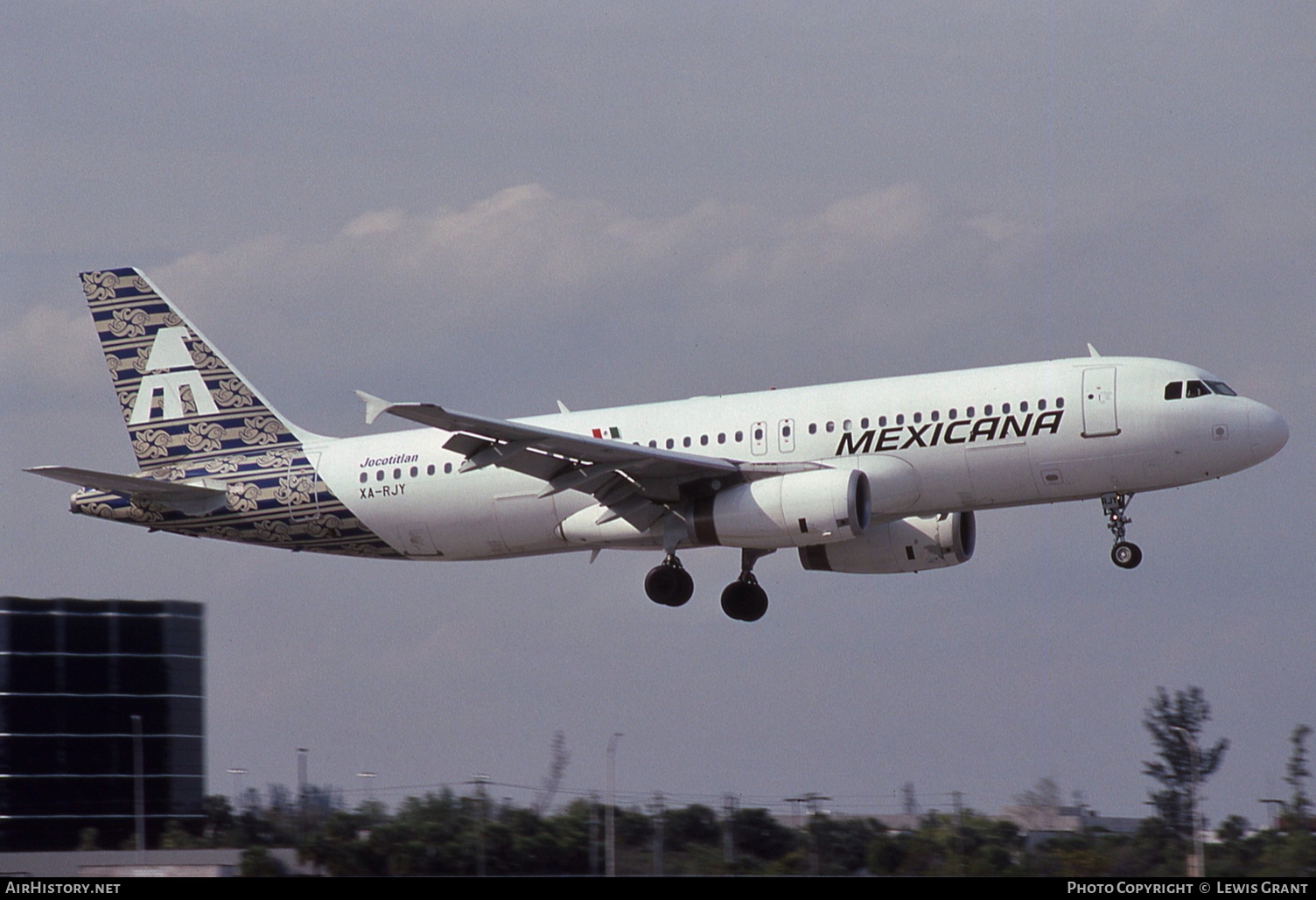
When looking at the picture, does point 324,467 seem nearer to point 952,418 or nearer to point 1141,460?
point 952,418

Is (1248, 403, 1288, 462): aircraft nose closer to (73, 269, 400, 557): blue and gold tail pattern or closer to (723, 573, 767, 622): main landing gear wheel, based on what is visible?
(723, 573, 767, 622): main landing gear wheel

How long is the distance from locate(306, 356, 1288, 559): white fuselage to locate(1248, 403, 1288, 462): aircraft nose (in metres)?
0.02

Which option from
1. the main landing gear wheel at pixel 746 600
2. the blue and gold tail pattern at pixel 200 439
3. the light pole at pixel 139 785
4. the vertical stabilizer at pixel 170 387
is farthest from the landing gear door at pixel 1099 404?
the light pole at pixel 139 785

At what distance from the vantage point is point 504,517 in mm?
39125

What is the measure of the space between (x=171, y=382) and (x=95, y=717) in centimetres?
1510

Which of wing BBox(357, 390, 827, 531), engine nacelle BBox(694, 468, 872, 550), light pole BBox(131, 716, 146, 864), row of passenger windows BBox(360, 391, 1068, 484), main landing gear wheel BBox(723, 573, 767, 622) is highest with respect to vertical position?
row of passenger windows BBox(360, 391, 1068, 484)

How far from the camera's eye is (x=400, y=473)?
40.0m

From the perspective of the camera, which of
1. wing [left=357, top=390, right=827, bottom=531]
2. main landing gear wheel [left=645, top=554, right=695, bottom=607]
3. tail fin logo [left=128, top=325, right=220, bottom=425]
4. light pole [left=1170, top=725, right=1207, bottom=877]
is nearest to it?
light pole [left=1170, top=725, right=1207, bottom=877]

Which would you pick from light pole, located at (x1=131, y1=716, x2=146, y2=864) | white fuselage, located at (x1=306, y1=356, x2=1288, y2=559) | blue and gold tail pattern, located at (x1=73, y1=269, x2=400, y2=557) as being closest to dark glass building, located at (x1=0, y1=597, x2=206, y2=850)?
light pole, located at (x1=131, y1=716, x2=146, y2=864)

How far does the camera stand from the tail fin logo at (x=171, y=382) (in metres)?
43.7

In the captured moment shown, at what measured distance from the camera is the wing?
34750 mm

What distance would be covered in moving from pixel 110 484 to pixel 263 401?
4467mm

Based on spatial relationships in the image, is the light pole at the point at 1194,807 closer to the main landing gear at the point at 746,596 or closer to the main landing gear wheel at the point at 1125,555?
the main landing gear wheel at the point at 1125,555

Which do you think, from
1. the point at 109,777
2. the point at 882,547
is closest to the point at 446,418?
the point at 882,547
